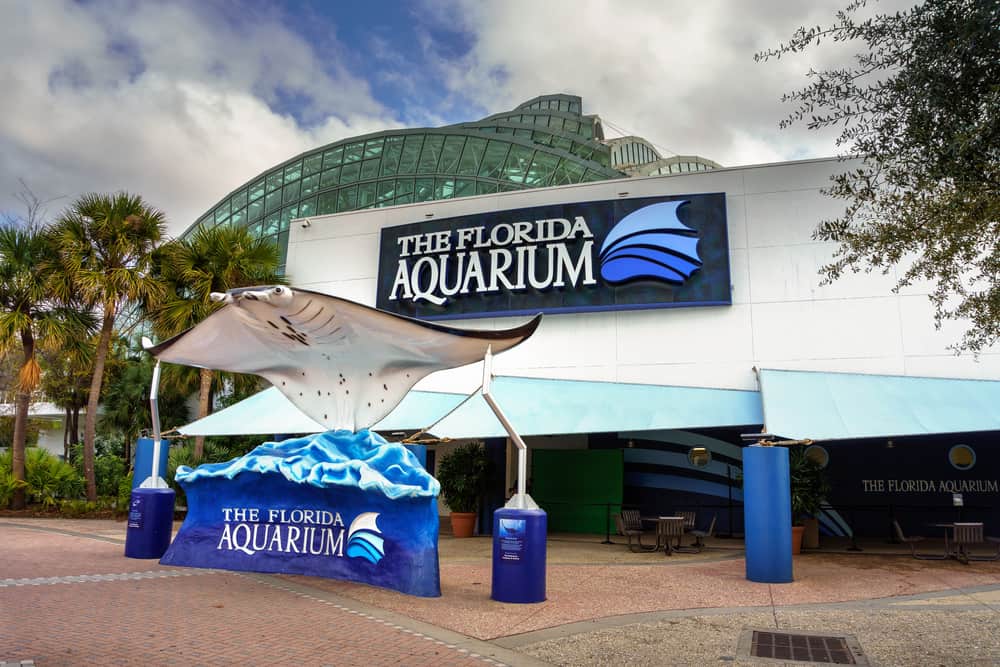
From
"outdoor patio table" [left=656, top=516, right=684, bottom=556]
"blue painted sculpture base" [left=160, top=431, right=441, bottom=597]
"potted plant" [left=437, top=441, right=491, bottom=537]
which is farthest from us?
"potted plant" [left=437, top=441, right=491, bottom=537]

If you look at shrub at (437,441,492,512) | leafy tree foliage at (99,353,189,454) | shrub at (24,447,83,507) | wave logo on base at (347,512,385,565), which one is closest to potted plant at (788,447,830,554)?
shrub at (437,441,492,512)

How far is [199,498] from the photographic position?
10781mm

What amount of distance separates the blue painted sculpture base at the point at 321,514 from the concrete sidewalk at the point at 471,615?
29 cm

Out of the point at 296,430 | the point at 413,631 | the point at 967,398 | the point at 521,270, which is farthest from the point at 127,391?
the point at 967,398

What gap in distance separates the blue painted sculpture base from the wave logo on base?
13 millimetres

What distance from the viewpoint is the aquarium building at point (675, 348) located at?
15086 millimetres

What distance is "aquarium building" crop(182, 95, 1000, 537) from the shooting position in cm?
1509

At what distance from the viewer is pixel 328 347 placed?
34.4 feet

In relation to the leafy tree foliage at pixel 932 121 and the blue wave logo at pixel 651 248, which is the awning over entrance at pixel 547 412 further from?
the leafy tree foliage at pixel 932 121

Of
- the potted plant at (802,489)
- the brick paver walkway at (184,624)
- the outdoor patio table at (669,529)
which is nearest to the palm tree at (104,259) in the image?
the brick paver walkway at (184,624)

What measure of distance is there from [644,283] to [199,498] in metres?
11.0

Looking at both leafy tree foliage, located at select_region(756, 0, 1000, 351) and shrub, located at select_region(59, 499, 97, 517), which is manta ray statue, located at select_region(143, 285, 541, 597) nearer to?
leafy tree foliage, located at select_region(756, 0, 1000, 351)

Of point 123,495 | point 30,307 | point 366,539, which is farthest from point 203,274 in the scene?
point 366,539

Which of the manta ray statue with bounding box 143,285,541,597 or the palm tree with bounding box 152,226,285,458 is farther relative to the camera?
the palm tree with bounding box 152,226,285,458
